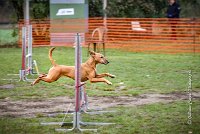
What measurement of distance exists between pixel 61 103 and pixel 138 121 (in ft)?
7.09

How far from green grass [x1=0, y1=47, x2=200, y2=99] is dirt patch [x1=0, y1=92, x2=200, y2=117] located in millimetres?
487

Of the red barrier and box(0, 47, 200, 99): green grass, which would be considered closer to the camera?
box(0, 47, 200, 99): green grass

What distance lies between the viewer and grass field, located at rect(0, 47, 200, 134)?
757 centimetres

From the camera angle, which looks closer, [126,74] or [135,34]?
[126,74]

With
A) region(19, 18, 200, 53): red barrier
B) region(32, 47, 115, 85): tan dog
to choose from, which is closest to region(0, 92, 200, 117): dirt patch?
region(32, 47, 115, 85): tan dog

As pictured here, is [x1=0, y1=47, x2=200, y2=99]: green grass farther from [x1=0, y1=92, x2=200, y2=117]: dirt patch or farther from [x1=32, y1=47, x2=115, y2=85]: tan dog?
[x1=32, y1=47, x2=115, y2=85]: tan dog

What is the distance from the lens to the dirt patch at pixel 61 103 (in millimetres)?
8903

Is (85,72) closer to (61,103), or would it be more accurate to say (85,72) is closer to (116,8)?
(61,103)

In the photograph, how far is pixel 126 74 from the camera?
14062 millimetres

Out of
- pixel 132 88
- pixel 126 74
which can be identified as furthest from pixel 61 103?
pixel 126 74

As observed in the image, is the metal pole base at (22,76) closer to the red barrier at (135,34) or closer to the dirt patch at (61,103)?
the dirt patch at (61,103)

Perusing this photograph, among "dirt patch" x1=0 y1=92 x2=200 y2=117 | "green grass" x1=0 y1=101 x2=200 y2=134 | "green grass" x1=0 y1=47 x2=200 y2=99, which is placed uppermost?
"green grass" x1=0 y1=101 x2=200 y2=134

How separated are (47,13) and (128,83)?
592 inches

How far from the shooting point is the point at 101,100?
1002 cm
